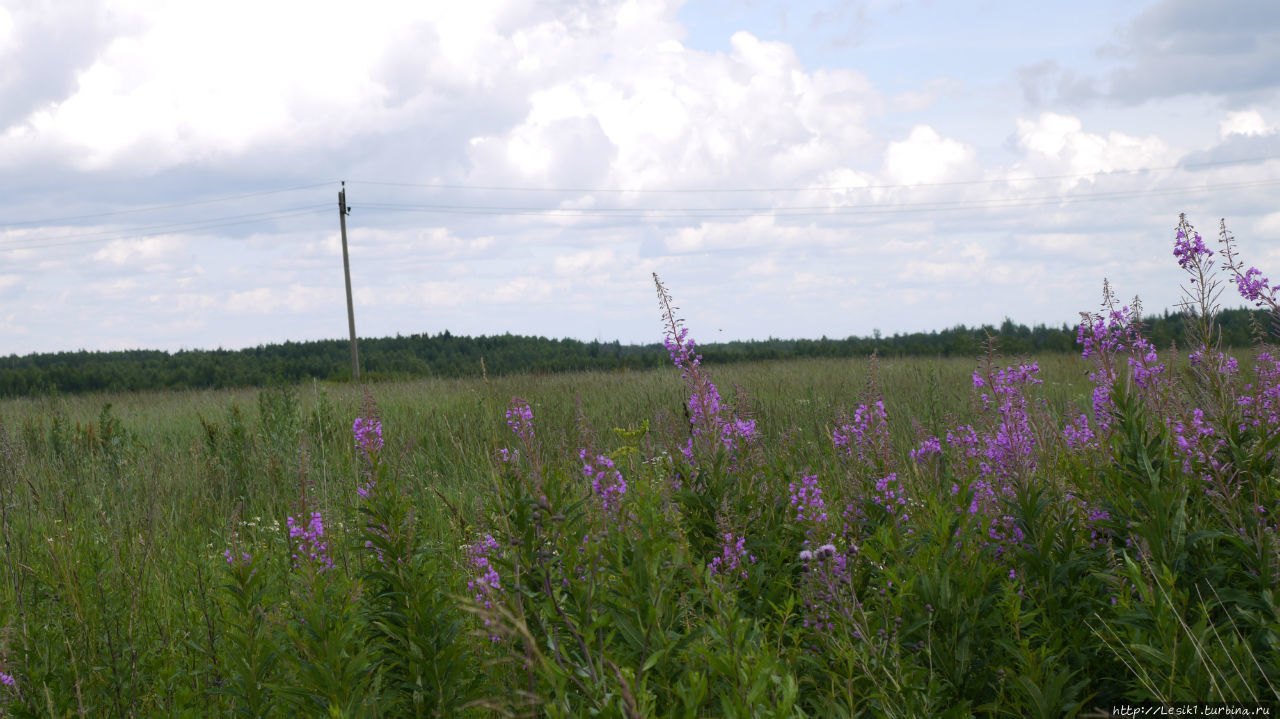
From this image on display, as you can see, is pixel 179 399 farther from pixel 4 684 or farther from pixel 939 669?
pixel 939 669

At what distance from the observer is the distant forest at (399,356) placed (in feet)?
89.8

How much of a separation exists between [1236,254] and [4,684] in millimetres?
6046

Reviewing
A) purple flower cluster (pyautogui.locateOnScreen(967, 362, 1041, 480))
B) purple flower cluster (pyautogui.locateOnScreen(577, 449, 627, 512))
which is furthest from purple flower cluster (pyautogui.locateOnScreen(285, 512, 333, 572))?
purple flower cluster (pyautogui.locateOnScreen(967, 362, 1041, 480))

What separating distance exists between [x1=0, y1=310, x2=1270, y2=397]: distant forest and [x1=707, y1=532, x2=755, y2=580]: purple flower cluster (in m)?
21.3

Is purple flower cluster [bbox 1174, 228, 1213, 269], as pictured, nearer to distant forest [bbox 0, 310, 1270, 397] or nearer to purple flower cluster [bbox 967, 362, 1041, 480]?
purple flower cluster [bbox 967, 362, 1041, 480]

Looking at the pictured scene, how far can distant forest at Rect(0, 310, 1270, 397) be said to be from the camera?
27375mm

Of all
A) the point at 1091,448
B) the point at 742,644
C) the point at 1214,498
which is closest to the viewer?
the point at 742,644

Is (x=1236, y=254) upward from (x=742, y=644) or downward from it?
upward

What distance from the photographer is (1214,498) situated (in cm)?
324

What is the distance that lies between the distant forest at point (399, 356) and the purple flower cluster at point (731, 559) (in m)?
21.3

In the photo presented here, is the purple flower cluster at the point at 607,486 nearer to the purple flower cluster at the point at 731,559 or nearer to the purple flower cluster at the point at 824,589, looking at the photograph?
the purple flower cluster at the point at 731,559

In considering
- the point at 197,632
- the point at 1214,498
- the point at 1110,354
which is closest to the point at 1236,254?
the point at 1110,354

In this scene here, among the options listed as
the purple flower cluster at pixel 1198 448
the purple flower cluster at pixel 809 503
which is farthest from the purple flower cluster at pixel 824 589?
the purple flower cluster at pixel 1198 448

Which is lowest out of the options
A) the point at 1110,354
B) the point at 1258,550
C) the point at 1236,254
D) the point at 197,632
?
the point at 197,632
